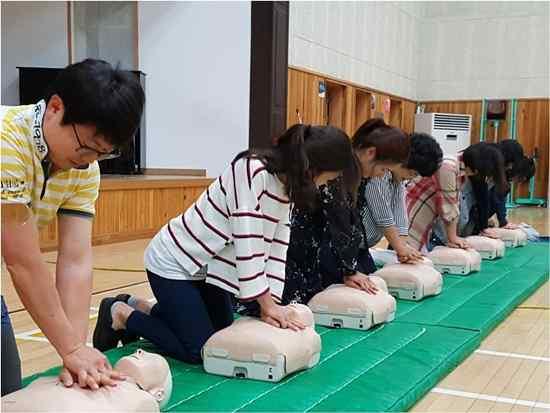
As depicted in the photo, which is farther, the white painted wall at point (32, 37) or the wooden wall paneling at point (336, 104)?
the wooden wall paneling at point (336, 104)

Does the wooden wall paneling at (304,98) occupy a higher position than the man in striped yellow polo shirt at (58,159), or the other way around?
the wooden wall paneling at (304,98)

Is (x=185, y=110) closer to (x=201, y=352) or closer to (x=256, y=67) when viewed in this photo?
(x=256, y=67)

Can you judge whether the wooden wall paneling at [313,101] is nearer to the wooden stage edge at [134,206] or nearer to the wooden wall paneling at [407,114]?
the wooden stage edge at [134,206]

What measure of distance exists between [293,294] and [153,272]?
78cm

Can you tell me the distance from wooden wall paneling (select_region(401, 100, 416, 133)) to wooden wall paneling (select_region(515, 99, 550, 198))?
1654 mm

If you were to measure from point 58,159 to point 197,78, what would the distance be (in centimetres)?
554

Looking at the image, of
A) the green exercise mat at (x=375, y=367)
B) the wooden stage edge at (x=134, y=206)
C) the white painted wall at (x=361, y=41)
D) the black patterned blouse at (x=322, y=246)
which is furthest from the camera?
the white painted wall at (x=361, y=41)

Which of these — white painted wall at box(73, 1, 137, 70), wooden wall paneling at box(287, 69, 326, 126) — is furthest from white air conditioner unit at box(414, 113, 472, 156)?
white painted wall at box(73, 1, 137, 70)

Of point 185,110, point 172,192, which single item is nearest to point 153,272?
point 172,192

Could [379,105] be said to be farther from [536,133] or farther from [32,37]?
[32,37]

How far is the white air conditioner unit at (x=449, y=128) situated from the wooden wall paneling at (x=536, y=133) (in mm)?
814

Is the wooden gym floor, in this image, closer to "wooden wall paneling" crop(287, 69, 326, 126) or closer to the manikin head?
the manikin head

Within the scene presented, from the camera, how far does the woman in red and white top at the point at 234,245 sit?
73.9 inches

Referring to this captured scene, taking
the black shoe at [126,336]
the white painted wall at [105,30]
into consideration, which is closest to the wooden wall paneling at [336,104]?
the white painted wall at [105,30]
